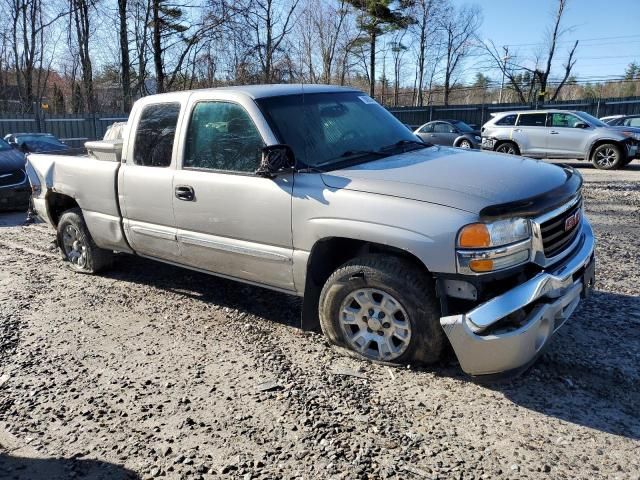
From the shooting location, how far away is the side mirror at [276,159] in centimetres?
365

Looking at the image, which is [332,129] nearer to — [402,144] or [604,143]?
[402,144]

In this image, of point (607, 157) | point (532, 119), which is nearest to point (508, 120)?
point (532, 119)

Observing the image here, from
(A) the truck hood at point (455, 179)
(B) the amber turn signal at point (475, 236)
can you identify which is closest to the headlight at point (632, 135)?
(A) the truck hood at point (455, 179)

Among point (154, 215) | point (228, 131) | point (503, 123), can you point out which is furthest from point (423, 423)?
point (503, 123)

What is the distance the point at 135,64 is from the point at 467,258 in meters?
30.9

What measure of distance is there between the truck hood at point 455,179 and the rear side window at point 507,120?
13225 millimetres

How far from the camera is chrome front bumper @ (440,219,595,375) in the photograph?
303 centimetres

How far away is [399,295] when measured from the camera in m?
3.38

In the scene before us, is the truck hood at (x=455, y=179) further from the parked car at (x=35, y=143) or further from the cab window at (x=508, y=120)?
the cab window at (x=508, y=120)

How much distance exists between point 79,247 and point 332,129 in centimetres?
346

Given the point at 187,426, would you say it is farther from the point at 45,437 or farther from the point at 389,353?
the point at 389,353

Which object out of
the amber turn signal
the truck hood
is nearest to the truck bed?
the truck hood

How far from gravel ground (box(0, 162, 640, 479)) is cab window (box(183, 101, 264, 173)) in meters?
1.34

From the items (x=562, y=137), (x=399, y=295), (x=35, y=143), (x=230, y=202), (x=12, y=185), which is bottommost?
(x=399, y=295)
